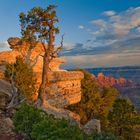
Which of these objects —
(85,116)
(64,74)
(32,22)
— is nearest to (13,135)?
(32,22)

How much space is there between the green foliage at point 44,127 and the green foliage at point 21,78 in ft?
36.4

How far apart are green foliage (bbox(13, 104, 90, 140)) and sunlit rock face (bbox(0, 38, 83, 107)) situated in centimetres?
1798

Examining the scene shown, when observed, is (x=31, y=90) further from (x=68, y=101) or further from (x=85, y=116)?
(x=85, y=116)

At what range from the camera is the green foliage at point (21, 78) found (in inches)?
1398

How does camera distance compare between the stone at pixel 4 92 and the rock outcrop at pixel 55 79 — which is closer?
the stone at pixel 4 92

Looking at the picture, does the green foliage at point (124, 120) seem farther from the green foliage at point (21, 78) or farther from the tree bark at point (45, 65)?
the green foliage at point (21, 78)

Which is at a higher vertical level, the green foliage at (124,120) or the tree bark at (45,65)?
the tree bark at (45,65)

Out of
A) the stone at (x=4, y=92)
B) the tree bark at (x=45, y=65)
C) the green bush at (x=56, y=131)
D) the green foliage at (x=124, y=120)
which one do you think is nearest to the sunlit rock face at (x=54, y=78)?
the tree bark at (x=45, y=65)

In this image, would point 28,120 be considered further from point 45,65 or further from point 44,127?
point 45,65

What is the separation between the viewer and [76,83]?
47719 mm

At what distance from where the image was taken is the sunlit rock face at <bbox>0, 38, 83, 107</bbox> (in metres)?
43.4

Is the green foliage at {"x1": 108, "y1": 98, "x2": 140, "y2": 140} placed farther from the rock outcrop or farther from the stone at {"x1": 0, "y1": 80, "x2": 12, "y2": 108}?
the stone at {"x1": 0, "y1": 80, "x2": 12, "y2": 108}

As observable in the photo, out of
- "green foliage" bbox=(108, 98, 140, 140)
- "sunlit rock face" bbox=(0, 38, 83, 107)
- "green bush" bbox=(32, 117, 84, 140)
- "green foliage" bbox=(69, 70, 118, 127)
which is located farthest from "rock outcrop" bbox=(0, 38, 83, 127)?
"green bush" bbox=(32, 117, 84, 140)

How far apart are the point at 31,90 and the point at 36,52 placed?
13024 millimetres
